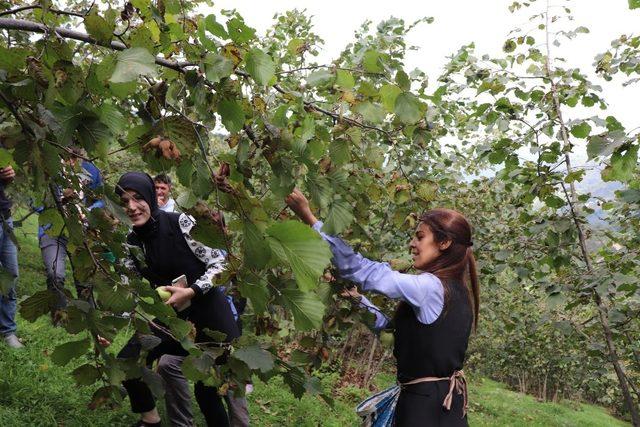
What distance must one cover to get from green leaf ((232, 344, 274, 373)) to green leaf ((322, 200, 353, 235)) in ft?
1.62

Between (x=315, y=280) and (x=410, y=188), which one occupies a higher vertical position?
(x=410, y=188)

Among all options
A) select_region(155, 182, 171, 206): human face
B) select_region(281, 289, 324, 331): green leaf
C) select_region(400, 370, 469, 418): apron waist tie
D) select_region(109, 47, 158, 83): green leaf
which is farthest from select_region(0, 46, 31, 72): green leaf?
select_region(155, 182, 171, 206): human face

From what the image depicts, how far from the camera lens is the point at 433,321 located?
2.15 meters

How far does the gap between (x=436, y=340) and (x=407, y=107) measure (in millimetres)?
1260

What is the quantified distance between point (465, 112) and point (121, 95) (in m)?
4.23

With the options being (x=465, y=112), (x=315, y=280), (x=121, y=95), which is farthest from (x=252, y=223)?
(x=465, y=112)

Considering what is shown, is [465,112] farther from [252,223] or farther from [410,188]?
[252,223]

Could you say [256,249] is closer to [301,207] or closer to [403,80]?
[403,80]

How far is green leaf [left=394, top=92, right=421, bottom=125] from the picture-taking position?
1.27 m

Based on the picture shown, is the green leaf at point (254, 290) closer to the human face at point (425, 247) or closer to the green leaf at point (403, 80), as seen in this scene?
the green leaf at point (403, 80)

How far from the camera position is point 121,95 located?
0.96m

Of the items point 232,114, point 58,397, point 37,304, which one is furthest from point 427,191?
point 58,397

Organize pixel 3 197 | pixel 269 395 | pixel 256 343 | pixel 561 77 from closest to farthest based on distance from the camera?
pixel 256 343 → pixel 561 77 → pixel 3 197 → pixel 269 395

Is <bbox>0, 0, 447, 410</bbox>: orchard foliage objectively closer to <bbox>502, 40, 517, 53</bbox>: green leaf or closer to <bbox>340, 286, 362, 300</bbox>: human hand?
<bbox>340, 286, 362, 300</bbox>: human hand
